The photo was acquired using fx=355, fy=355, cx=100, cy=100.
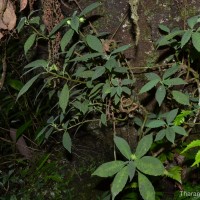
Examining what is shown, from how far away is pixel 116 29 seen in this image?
5.61 ft

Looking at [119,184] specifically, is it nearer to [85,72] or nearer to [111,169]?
[111,169]

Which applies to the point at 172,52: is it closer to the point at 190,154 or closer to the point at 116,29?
the point at 116,29

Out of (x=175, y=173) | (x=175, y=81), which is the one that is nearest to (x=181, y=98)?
(x=175, y=81)

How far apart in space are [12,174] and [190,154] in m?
1.32

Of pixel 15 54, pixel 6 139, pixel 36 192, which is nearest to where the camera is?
pixel 36 192

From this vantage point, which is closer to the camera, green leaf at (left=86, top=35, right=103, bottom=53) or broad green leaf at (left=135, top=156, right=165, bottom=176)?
broad green leaf at (left=135, top=156, right=165, bottom=176)

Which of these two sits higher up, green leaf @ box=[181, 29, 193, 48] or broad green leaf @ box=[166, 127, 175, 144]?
green leaf @ box=[181, 29, 193, 48]

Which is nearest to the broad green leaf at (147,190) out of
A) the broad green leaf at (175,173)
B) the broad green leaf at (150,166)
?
the broad green leaf at (150,166)

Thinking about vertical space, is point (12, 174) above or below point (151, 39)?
below

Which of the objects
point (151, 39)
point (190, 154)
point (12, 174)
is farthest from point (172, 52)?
point (12, 174)

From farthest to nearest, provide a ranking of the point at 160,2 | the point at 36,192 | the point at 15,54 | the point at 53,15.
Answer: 1. the point at 15,54
2. the point at 36,192
3. the point at 53,15
4. the point at 160,2

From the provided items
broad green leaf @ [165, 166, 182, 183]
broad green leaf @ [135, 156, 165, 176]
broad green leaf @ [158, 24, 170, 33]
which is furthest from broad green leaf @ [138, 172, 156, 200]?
broad green leaf @ [158, 24, 170, 33]

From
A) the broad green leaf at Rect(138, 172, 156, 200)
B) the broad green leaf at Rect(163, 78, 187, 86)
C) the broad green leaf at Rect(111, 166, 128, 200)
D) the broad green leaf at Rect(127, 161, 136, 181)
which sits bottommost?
the broad green leaf at Rect(138, 172, 156, 200)

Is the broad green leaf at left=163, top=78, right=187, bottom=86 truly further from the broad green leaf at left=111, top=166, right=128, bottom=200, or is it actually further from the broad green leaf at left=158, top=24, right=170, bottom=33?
the broad green leaf at left=111, top=166, right=128, bottom=200
